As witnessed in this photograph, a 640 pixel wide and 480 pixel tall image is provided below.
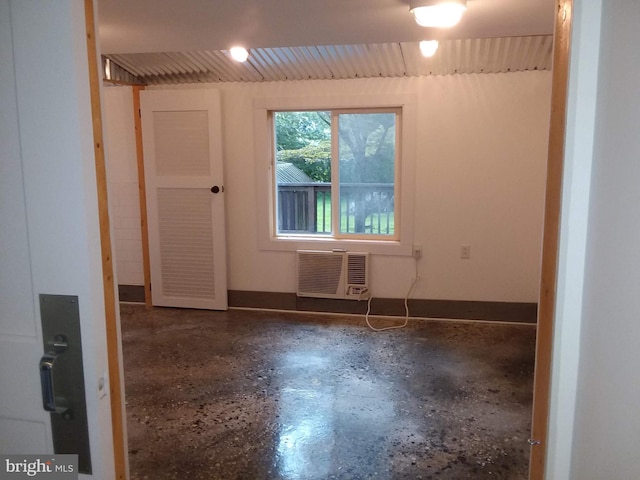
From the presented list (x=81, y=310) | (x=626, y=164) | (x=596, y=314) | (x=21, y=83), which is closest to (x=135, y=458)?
(x=81, y=310)

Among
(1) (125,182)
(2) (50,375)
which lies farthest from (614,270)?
(1) (125,182)

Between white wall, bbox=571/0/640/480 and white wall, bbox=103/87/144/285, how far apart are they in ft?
14.5

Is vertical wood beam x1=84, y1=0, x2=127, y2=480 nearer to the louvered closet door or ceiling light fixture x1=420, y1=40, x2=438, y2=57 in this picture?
ceiling light fixture x1=420, y1=40, x2=438, y2=57

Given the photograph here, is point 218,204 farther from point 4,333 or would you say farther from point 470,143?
point 4,333

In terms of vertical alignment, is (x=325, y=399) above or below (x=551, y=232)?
below

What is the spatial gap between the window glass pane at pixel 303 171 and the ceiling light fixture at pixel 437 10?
2307 mm

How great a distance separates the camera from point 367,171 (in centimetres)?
448

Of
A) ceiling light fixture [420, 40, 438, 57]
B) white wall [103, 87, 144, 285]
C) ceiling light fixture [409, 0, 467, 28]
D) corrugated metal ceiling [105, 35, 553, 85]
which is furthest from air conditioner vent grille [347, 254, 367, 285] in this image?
ceiling light fixture [409, 0, 467, 28]

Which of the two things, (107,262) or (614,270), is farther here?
(107,262)

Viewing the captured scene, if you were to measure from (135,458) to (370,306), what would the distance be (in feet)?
8.54

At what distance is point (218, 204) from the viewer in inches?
178

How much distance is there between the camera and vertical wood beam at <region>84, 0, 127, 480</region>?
1.12m

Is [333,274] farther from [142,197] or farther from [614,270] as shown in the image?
[614,270]

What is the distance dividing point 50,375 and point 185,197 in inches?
142
